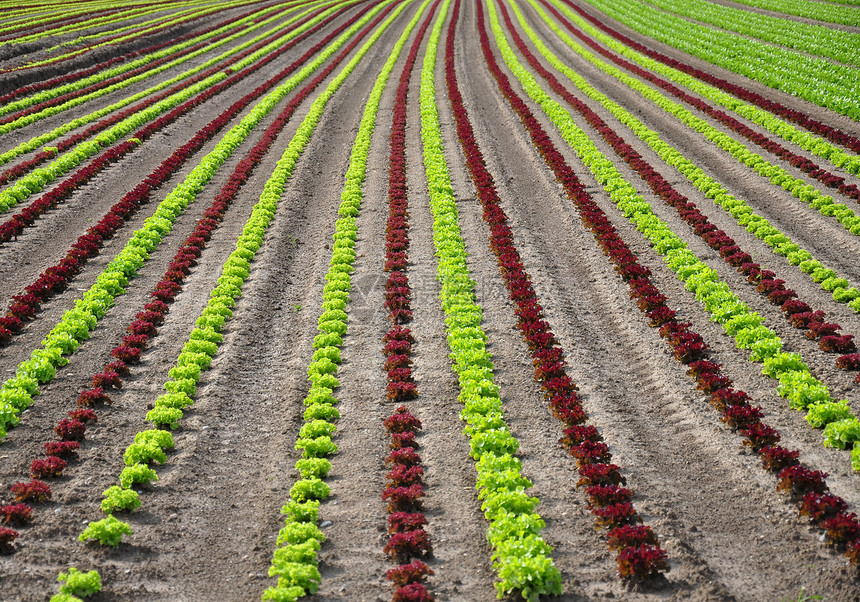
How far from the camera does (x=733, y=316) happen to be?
1623cm

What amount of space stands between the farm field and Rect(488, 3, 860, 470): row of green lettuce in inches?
3.8

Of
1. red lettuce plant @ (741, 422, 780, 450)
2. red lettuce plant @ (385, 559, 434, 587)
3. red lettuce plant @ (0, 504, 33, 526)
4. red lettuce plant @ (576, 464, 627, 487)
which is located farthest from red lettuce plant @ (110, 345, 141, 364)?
red lettuce plant @ (741, 422, 780, 450)

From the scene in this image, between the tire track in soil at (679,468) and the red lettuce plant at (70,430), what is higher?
the red lettuce plant at (70,430)

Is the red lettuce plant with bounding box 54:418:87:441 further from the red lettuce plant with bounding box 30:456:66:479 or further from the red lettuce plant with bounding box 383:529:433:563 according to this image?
the red lettuce plant with bounding box 383:529:433:563

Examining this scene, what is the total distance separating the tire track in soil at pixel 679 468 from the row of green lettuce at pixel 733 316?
65.7 inches

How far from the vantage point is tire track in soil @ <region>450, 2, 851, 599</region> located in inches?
390

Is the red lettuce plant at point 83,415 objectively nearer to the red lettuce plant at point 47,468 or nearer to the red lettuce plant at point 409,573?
the red lettuce plant at point 47,468

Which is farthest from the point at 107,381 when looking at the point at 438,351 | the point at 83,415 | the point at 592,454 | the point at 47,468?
the point at 592,454

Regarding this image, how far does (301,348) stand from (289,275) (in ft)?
14.8

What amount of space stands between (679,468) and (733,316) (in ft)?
18.6

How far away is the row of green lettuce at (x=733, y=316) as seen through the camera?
1242 cm

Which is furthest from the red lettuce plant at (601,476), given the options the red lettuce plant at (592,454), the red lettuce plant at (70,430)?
the red lettuce plant at (70,430)

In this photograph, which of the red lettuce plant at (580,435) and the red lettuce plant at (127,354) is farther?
the red lettuce plant at (127,354)

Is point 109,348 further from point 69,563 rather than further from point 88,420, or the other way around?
point 69,563
